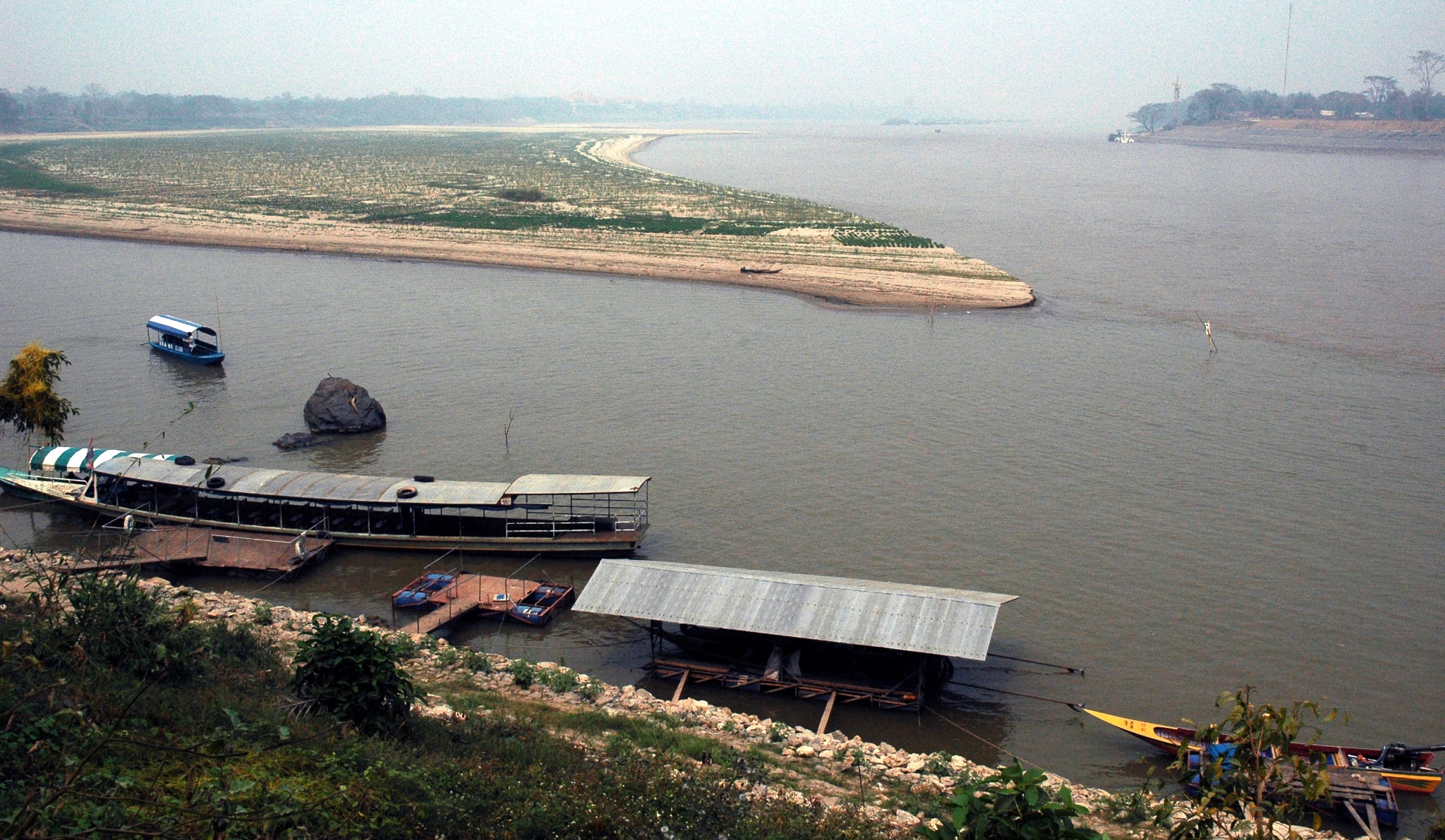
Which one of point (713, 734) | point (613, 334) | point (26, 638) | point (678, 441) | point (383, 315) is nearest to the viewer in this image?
point (26, 638)

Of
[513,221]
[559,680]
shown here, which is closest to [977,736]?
[559,680]

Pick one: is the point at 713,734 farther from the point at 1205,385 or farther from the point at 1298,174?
the point at 1298,174

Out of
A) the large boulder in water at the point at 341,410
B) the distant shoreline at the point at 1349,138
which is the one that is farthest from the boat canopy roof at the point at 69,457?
the distant shoreline at the point at 1349,138

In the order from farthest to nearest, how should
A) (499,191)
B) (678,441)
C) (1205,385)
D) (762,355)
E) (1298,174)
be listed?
(1298,174)
(499,191)
(762,355)
(1205,385)
(678,441)

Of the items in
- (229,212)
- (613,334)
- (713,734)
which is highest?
(229,212)

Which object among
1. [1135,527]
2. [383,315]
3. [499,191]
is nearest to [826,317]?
[383,315]

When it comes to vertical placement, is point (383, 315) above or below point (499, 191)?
below

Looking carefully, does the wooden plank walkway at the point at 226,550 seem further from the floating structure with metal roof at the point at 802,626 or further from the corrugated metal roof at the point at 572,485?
the floating structure with metal roof at the point at 802,626

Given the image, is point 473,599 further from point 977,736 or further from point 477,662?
point 977,736
